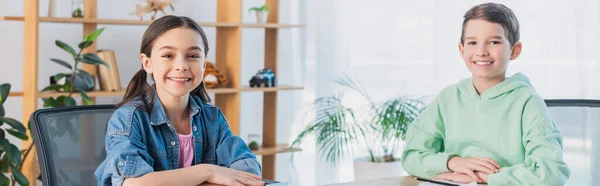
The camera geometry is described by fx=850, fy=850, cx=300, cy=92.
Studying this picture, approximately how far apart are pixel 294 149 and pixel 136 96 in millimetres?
2674

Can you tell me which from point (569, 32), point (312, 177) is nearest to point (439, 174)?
point (569, 32)

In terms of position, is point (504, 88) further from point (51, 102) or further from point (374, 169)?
point (374, 169)

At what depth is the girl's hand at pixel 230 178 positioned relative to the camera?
174 cm

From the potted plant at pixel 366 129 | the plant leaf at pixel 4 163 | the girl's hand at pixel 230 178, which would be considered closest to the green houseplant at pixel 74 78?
the plant leaf at pixel 4 163

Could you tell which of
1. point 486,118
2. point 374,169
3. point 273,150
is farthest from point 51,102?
point 486,118

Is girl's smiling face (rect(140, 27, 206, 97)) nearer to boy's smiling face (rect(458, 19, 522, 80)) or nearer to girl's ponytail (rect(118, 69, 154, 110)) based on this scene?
girl's ponytail (rect(118, 69, 154, 110))

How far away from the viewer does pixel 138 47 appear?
4.31 meters

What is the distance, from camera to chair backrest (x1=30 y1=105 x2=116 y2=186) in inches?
76.8

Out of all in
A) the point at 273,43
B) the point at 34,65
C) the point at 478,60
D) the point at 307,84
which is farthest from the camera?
the point at 307,84

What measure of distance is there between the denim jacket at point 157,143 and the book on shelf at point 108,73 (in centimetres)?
191

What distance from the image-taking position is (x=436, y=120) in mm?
1989

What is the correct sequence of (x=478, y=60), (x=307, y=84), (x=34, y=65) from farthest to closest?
1. (x=307, y=84)
2. (x=34, y=65)
3. (x=478, y=60)

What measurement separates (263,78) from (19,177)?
146cm

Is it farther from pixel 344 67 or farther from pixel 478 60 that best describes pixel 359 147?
pixel 478 60
